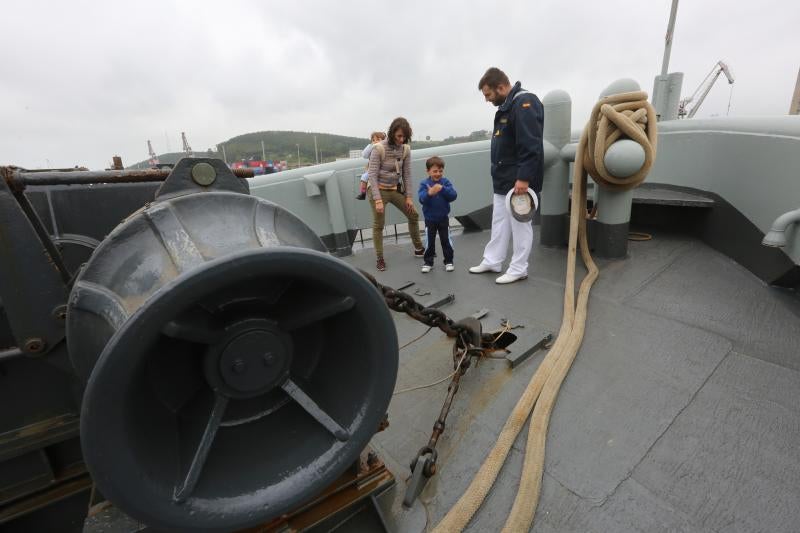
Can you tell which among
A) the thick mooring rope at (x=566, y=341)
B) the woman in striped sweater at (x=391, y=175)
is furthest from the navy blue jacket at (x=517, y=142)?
the woman in striped sweater at (x=391, y=175)

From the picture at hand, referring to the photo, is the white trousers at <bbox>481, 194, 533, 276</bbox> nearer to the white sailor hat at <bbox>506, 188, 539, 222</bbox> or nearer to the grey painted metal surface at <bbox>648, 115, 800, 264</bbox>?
the white sailor hat at <bbox>506, 188, 539, 222</bbox>

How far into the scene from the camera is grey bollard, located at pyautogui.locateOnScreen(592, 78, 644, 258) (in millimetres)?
2643

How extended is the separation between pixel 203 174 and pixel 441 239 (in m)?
2.54

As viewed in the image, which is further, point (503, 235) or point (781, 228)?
point (503, 235)

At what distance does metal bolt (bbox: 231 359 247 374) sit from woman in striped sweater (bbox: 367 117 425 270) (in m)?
2.76

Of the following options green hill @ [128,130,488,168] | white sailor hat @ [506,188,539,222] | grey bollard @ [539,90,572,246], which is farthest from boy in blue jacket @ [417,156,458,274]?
green hill @ [128,130,488,168]

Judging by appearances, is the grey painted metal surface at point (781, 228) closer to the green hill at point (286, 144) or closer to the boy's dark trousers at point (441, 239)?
the boy's dark trousers at point (441, 239)

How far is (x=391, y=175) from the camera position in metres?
3.63

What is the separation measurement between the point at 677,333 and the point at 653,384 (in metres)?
0.51

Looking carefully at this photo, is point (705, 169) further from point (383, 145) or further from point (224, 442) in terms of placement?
point (224, 442)

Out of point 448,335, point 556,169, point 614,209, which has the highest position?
point 556,169

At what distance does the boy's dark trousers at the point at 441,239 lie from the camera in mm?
3414

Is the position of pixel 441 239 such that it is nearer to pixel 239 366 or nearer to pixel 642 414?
pixel 642 414

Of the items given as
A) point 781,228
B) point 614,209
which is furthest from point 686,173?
point 781,228
